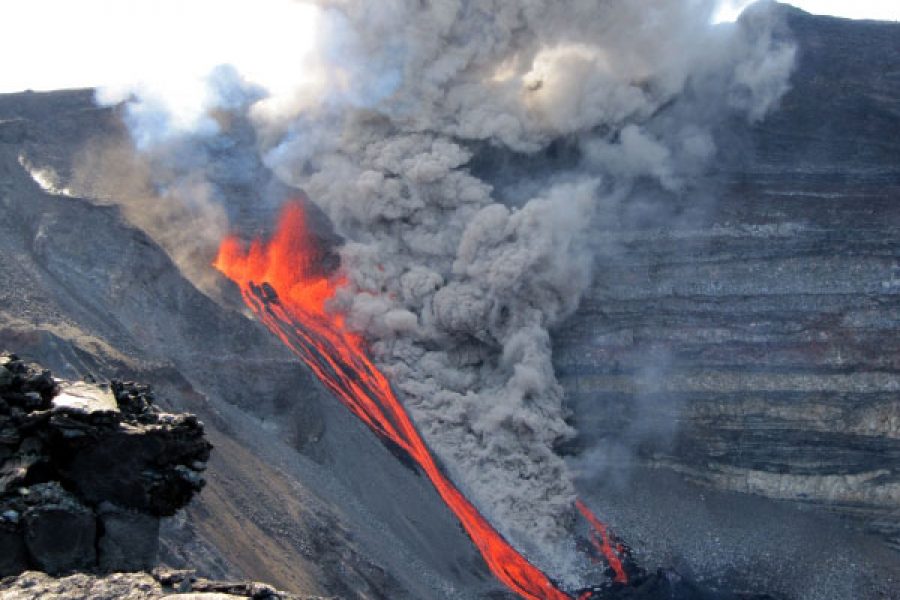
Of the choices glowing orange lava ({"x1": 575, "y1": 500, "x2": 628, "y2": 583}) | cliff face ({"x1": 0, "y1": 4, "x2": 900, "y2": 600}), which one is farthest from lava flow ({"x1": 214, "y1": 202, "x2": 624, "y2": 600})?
cliff face ({"x1": 0, "y1": 4, "x2": 900, "y2": 600})

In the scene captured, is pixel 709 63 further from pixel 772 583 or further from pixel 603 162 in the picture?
pixel 772 583

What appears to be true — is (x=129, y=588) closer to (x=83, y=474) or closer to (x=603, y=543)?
(x=83, y=474)

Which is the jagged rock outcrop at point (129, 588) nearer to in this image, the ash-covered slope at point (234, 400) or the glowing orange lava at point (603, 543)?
the ash-covered slope at point (234, 400)

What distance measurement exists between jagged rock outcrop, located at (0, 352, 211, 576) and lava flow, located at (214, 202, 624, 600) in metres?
14.4

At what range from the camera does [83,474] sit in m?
12.1

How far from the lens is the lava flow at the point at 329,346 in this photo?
87.5ft

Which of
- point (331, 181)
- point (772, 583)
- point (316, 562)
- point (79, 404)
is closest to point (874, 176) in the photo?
point (772, 583)

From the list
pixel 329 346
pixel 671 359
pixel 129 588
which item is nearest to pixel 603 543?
pixel 671 359

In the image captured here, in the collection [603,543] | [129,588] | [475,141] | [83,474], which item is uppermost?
[475,141]

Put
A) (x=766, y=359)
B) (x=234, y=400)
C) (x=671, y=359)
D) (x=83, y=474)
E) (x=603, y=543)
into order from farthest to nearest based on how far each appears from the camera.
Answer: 1. (x=671, y=359)
2. (x=766, y=359)
3. (x=603, y=543)
4. (x=234, y=400)
5. (x=83, y=474)

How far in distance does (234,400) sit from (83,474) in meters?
14.9

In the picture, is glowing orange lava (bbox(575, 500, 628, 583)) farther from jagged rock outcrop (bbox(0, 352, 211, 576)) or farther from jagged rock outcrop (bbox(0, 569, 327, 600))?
jagged rock outcrop (bbox(0, 569, 327, 600))

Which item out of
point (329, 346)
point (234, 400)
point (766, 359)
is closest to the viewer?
point (234, 400)

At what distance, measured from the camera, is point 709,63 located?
3375cm
